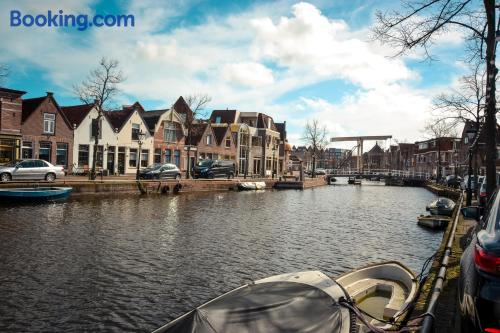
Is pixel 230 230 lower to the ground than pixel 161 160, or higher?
lower

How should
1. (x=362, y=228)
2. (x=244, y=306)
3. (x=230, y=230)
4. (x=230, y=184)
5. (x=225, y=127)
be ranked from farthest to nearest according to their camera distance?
(x=225, y=127) → (x=230, y=184) → (x=362, y=228) → (x=230, y=230) → (x=244, y=306)

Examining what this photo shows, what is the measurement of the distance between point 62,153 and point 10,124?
6199 millimetres

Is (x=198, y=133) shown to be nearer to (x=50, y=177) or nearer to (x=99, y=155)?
(x=99, y=155)

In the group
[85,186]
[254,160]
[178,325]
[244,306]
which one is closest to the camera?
[178,325]

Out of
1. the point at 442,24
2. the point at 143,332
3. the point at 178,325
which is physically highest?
the point at 442,24

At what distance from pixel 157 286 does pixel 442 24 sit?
10.1 m

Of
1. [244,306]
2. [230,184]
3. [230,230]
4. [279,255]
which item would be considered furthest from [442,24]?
[230,184]

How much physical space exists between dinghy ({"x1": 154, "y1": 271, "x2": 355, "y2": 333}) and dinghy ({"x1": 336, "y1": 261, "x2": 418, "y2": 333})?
85.4 inches

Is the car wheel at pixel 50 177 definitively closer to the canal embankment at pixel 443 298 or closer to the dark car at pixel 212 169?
the dark car at pixel 212 169

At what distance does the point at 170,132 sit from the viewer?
54.0 metres

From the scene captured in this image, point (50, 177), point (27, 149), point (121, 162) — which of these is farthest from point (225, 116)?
point (50, 177)

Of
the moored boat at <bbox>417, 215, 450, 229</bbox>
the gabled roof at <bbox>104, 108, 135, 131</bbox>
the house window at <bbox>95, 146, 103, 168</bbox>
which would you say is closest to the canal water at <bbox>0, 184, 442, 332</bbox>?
the moored boat at <bbox>417, 215, 450, 229</bbox>

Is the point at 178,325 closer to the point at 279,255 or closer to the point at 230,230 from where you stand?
the point at 279,255

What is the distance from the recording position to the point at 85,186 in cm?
2961
